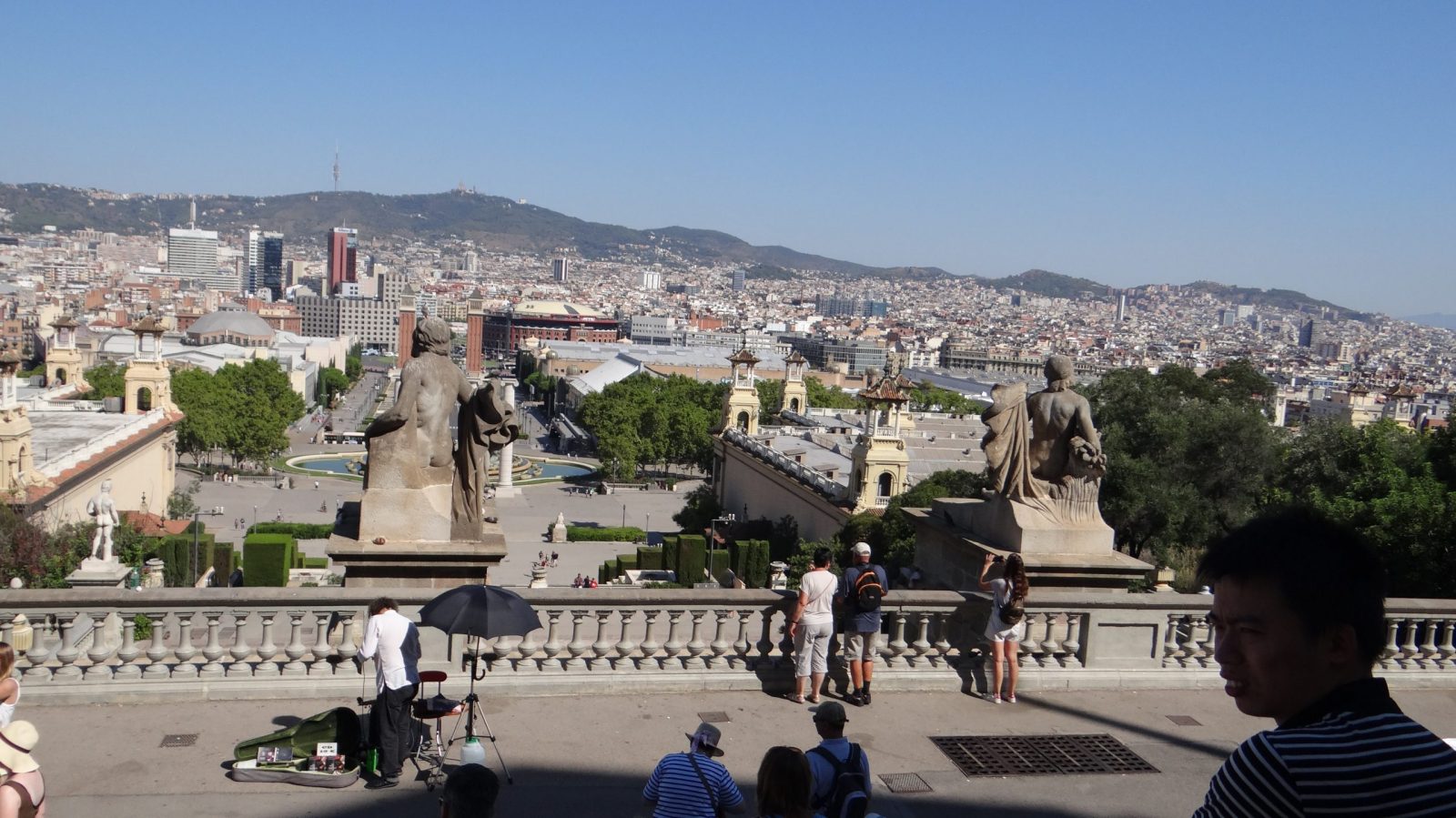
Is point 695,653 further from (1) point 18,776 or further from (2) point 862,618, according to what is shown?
(1) point 18,776

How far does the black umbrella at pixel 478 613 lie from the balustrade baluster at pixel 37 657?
221 centimetres

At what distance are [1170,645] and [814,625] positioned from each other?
2.78m

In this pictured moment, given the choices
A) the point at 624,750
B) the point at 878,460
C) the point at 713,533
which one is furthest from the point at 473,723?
the point at 878,460

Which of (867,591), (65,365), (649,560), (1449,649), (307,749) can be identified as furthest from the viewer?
(65,365)

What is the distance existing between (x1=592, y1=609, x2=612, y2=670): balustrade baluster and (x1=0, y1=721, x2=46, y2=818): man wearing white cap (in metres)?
3.58

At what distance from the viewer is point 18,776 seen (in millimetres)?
4035

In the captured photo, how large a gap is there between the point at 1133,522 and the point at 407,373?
23.0 metres

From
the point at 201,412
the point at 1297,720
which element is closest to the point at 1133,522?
the point at 1297,720

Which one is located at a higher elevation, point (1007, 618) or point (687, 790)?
point (1007, 618)

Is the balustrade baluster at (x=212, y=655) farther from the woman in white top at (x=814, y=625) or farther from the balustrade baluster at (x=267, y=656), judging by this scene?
the woman in white top at (x=814, y=625)

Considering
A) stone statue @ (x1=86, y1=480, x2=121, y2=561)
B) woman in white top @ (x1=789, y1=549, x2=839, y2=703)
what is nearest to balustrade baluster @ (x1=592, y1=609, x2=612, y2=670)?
woman in white top @ (x1=789, y1=549, x2=839, y2=703)

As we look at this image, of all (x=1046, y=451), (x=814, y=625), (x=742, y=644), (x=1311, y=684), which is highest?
(x=1311, y=684)

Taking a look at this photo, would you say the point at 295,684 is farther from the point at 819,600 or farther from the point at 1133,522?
the point at 1133,522

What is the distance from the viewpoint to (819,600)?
736 cm
